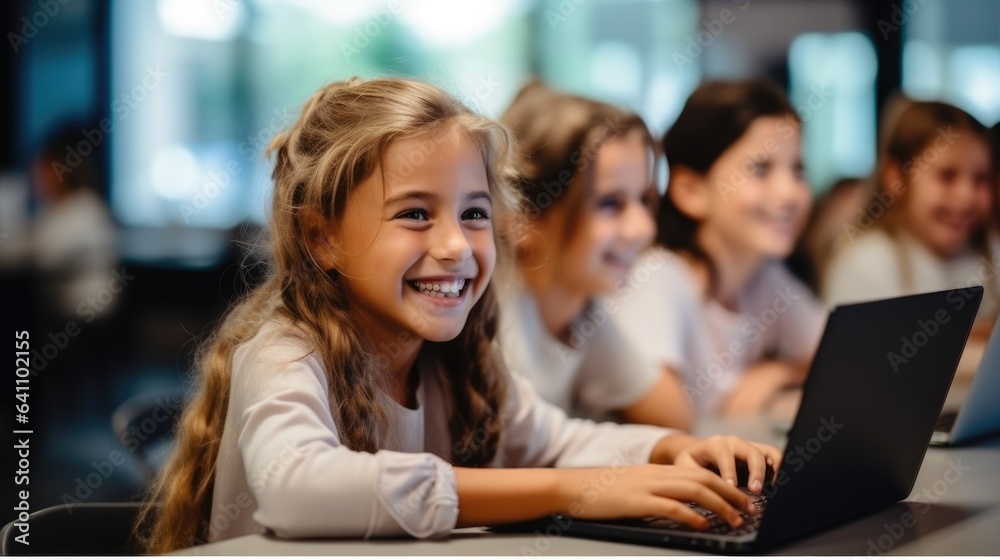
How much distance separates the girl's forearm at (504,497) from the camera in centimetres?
90

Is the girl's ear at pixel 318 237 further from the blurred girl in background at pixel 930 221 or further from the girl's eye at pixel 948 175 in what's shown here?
the girl's eye at pixel 948 175

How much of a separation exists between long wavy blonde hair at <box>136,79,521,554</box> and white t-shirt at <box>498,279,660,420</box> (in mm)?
A: 810

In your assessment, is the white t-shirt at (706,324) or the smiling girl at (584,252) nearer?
the smiling girl at (584,252)

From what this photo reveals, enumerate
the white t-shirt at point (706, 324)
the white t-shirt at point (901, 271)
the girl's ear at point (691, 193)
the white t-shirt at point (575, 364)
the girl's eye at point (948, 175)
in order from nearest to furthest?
the white t-shirt at point (575, 364) → the white t-shirt at point (706, 324) → the girl's ear at point (691, 193) → the white t-shirt at point (901, 271) → the girl's eye at point (948, 175)

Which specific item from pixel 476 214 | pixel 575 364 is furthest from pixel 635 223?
pixel 476 214

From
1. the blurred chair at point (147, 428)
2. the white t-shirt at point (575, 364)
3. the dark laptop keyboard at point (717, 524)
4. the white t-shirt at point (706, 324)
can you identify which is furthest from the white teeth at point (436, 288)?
the white t-shirt at point (706, 324)

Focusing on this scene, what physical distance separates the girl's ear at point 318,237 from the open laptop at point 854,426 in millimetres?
418

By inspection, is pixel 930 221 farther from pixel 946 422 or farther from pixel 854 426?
pixel 854 426

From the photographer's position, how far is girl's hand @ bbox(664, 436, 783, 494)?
103 cm

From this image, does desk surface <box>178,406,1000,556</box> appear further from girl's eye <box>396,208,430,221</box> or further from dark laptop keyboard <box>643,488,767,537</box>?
girl's eye <box>396,208,430,221</box>

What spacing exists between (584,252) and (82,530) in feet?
4.57

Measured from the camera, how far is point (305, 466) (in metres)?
0.85

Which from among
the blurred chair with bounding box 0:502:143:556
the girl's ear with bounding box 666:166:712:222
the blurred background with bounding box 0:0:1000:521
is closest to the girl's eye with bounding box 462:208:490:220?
the blurred chair with bounding box 0:502:143:556

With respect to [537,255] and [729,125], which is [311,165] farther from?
[729,125]
